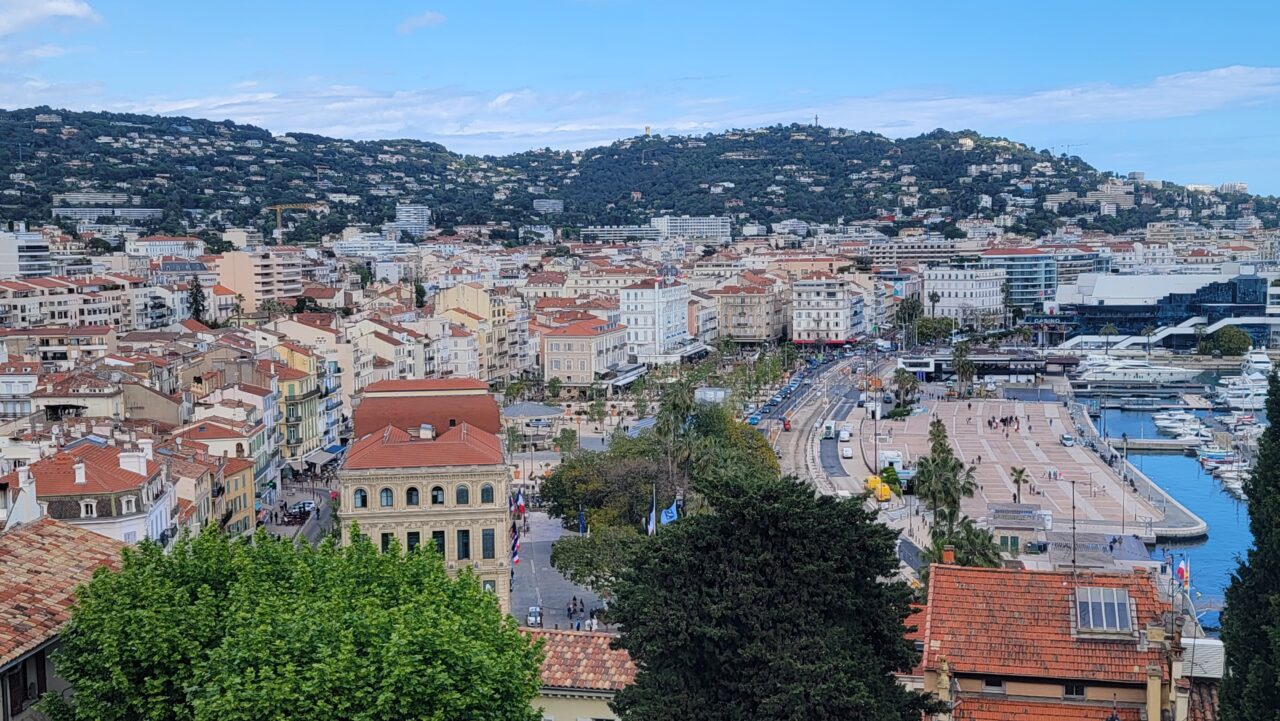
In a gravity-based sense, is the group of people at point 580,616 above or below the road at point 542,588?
above

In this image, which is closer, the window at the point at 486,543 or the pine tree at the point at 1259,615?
the pine tree at the point at 1259,615

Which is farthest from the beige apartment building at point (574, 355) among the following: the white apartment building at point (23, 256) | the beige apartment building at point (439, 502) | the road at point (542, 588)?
the beige apartment building at point (439, 502)

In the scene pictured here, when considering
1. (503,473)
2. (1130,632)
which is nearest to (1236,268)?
(503,473)

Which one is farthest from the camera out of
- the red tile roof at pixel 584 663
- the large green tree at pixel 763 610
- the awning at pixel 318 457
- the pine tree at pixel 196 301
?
the pine tree at pixel 196 301

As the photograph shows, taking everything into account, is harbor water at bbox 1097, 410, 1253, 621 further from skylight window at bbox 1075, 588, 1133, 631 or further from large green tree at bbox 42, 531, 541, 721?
large green tree at bbox 42, 531, 541, 721

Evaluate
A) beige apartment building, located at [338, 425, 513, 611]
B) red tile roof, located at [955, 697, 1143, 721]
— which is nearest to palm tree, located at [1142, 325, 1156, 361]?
beige apartment building, located at [338, 425, 513, 611]

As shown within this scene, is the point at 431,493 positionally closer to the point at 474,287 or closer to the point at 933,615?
the point at 933,615

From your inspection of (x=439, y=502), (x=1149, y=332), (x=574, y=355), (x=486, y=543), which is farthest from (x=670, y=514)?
(x=1149, y=332)

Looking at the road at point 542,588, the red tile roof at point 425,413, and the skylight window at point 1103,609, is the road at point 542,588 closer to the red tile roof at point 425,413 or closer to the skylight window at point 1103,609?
the red tile roof at point 425,413

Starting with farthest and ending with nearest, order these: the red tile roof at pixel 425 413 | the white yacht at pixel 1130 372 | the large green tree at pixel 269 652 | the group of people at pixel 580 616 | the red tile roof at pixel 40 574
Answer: the white yacht at pixel 1130 372 → the red tile roof at pixel 425 413 → the group of people at pixel 580 616 → the red tile roof at pixel 40 574 → the large green tree at pixel 269 652
